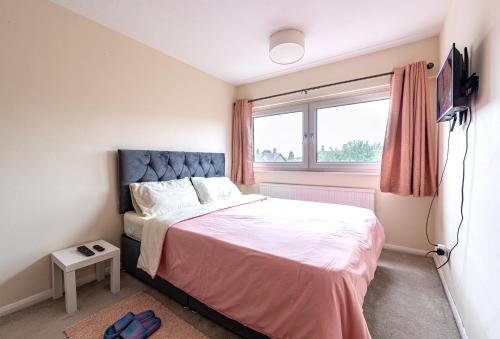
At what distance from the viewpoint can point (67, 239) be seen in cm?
201

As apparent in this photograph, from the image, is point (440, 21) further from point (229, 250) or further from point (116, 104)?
point (116, 104)

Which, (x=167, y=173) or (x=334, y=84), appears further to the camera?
(x=334, y=84)

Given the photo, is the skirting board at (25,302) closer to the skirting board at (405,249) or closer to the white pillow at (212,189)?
the white pillow at (212,189)

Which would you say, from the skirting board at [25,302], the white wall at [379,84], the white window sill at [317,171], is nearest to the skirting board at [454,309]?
the white wall at [379,84]

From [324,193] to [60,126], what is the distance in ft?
10.1

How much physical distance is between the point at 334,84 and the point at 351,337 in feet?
9.47

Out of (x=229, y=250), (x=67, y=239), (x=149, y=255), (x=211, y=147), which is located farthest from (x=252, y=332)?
(x=211, y=147)

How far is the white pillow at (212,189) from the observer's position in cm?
279

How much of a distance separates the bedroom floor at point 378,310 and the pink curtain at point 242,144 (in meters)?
2.21

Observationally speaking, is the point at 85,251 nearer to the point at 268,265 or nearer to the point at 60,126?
the point at 60,126

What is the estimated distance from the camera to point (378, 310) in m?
1.68

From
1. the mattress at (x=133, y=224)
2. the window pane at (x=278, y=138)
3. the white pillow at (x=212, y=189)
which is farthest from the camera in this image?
the window pane at (x=278, y=138)

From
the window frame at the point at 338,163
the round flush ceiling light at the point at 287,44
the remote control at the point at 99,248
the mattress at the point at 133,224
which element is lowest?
the remote control at the point at 99,248

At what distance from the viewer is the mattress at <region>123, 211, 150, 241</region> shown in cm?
210
